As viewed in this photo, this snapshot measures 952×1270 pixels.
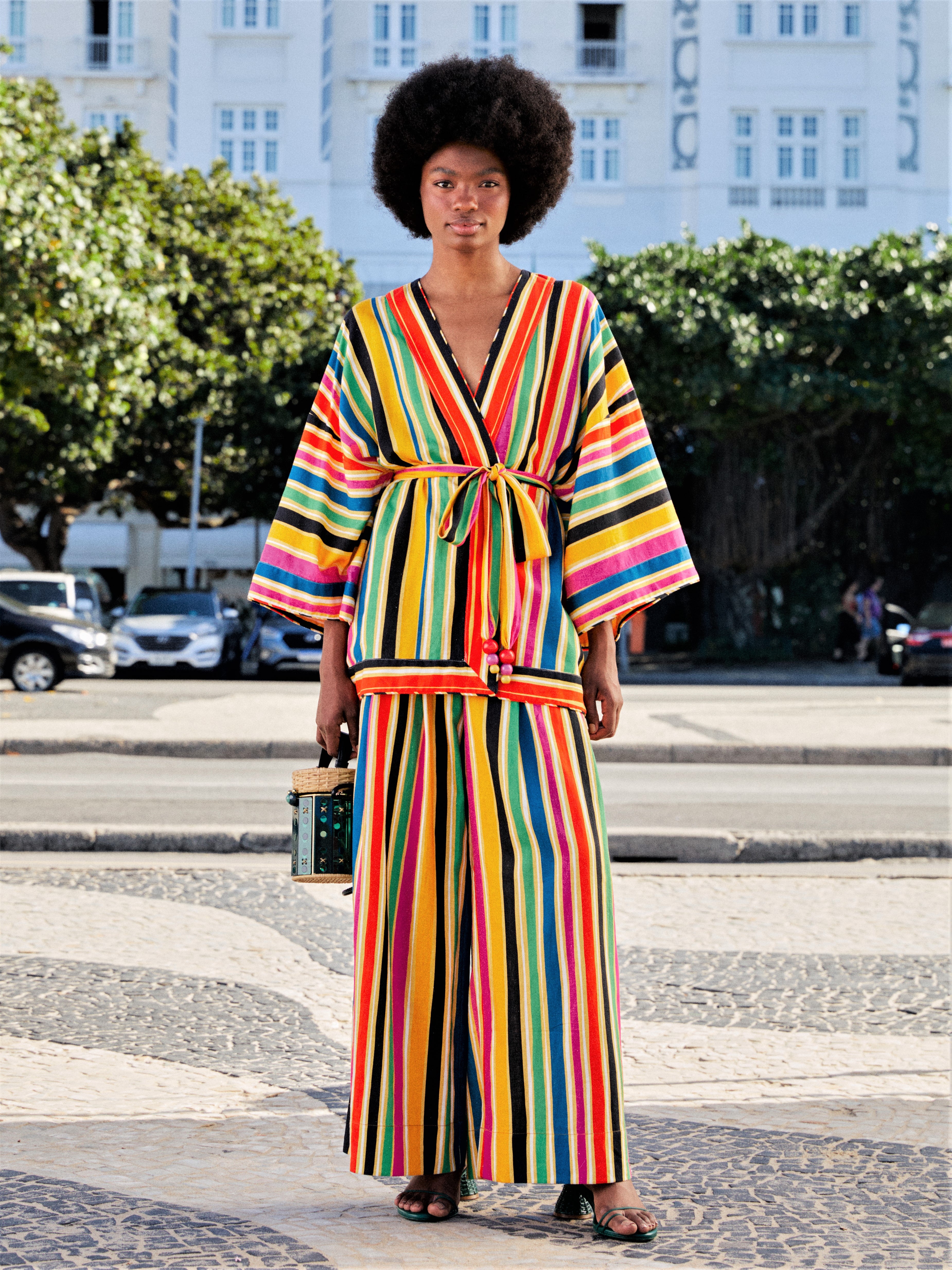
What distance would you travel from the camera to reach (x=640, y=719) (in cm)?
1527

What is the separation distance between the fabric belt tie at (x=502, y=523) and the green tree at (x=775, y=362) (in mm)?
25452

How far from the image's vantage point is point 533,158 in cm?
298

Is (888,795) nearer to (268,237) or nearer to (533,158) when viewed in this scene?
(533,158)

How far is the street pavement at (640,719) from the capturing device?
12.7 meters

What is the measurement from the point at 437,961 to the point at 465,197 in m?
1.45

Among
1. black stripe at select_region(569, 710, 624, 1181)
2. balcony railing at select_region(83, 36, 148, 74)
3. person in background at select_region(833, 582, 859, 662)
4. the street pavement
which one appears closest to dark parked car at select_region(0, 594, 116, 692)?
the street pavement

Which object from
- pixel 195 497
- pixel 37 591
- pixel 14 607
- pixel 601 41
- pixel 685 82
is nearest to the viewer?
pixel 14 607

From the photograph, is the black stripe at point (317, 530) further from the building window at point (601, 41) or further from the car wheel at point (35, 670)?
the building window at point (601, 41)

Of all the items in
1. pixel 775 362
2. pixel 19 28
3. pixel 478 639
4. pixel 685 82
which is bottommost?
pixel 478 639

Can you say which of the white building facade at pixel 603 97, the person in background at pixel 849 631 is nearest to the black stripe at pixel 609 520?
the person in background at pixel 849 631

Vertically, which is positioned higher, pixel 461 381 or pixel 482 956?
pixel 461 381

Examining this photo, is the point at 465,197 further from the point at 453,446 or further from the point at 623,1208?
the point at 623,1208

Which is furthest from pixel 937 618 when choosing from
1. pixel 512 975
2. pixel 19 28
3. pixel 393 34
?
pixel 19 28

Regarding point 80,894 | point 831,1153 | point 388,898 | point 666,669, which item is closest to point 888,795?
point 80,894
